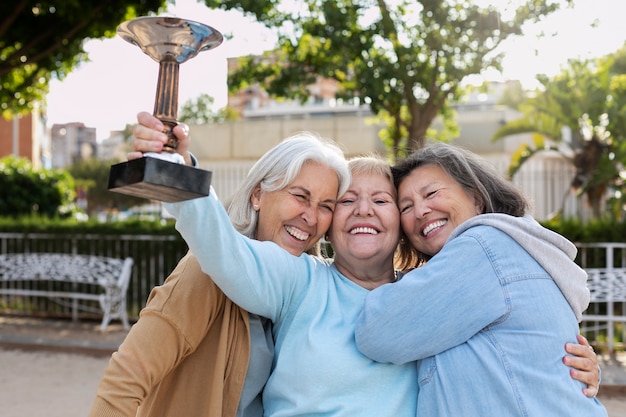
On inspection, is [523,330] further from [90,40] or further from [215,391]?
[90,40]

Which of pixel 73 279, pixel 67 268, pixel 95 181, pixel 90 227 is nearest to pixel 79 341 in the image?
pixel 73 279

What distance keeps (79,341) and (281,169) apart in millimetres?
7712

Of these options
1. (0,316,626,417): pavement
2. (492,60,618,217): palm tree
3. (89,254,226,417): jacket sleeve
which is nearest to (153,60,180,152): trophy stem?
(89,254,226,417): jacket sleeve

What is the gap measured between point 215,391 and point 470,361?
0.80 m

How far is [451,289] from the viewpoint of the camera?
2029 millimetres

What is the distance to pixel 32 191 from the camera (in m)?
14.6

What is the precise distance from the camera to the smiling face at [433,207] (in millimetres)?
2531

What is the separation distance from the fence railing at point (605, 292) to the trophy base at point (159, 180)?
7.56m

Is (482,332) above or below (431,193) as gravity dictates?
below

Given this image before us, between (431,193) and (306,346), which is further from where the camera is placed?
(431,193)

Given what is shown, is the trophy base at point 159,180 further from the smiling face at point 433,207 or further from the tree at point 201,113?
the tree at point 201,113

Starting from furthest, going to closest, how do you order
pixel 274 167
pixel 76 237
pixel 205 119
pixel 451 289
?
1. pixel 205 119
2. pixel 76 237
3. pixel 274 167
4. pixel 451 289

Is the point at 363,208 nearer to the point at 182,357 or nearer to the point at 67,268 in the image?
the point at 182,357

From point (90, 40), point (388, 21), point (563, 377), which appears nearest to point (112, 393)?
point (563, 377)
